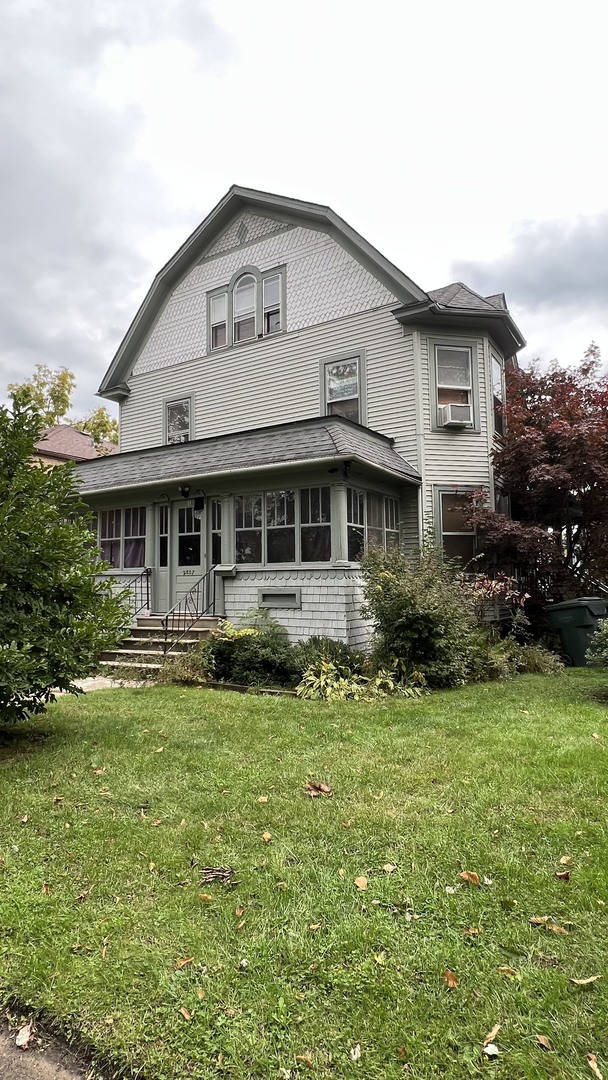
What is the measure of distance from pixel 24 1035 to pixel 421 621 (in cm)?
696

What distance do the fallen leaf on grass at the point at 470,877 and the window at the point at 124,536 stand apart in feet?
36.7

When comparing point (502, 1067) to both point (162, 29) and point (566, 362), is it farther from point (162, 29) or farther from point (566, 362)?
point (566, 362)

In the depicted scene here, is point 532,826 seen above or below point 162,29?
below

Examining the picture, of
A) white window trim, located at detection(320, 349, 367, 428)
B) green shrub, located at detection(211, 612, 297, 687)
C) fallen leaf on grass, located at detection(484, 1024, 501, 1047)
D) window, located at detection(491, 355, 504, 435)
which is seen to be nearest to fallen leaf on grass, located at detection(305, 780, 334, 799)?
fallen leaf on grass, located at detection(484, 1024, 501, 1047)

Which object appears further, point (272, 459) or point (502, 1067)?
point (272, 459)

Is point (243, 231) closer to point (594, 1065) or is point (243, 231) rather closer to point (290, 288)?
point (290, 288)

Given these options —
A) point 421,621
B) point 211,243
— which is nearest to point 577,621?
point 421,621

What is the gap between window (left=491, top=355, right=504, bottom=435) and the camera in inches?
528

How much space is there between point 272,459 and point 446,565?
11.8 ft

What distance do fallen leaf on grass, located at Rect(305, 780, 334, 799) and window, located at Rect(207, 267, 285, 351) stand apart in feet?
40.9

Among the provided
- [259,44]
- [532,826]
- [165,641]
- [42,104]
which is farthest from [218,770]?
[42,104]

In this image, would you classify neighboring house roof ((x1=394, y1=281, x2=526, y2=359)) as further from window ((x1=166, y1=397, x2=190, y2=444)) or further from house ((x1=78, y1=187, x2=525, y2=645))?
window ((x1=166, y1=397, x2=190, y2=444))

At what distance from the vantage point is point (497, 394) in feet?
45.1

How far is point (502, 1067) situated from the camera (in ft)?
6.33
